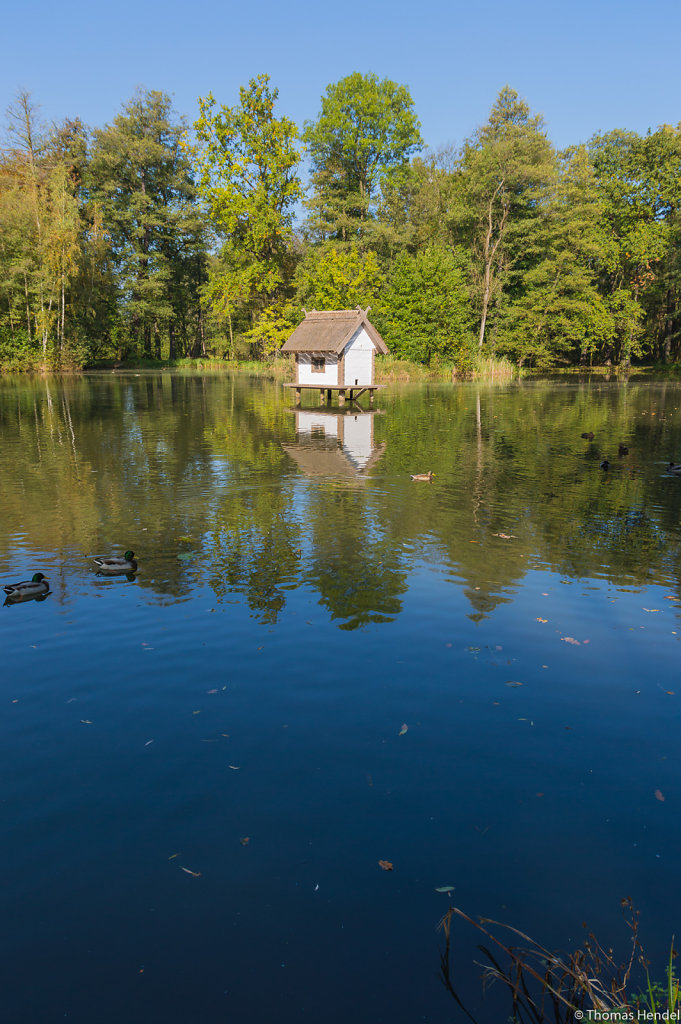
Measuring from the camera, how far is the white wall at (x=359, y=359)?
39.1m

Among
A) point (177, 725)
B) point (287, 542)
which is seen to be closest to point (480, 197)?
point (287, 542)

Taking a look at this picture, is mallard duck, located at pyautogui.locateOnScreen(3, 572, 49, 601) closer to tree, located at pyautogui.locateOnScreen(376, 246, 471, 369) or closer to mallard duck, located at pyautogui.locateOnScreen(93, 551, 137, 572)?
mallard duck, located at pyautogui.locateOnScreen(93, 551, 137, 572)

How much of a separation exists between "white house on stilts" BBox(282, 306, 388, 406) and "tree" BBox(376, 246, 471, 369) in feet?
79.1

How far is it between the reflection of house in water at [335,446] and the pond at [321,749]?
5.32m

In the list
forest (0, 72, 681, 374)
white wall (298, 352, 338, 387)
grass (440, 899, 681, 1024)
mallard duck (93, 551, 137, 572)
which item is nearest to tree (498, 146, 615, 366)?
forest (0, 72, 681, 374)

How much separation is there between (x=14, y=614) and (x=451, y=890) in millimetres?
7342

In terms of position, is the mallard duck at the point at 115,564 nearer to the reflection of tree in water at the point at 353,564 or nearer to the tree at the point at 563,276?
the reflection of tree in water at the point at 353,564

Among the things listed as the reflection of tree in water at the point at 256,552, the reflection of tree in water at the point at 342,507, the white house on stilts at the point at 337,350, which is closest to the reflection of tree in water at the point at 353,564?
the reflection of tree in water at the point at 342,507

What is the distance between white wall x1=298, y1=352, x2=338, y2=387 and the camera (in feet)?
130

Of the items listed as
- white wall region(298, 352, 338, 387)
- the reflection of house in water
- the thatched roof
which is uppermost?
the thatched roof

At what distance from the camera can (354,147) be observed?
73.1 meters

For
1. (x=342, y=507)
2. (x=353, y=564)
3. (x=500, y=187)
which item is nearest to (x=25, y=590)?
(x=353, y=564)

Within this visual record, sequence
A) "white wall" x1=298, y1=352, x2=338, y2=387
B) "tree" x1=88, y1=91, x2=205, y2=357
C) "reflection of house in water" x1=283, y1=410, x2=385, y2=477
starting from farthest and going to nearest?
1. "tree" x1=88, y1=91, x2=205, y2=357
2. "white wall" x1=298, y1=352, x2=338, y2=387
3. "reflection of house in water" x1=283, y1=410, x2=385, y2=477

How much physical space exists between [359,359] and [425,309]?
87.0 feet
